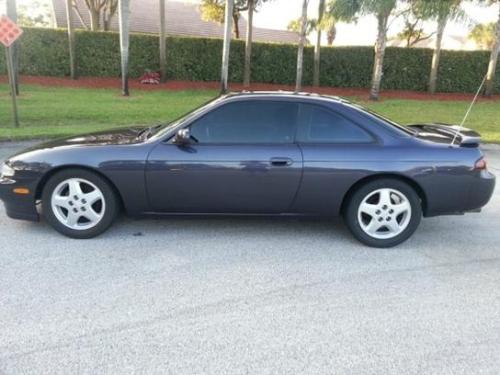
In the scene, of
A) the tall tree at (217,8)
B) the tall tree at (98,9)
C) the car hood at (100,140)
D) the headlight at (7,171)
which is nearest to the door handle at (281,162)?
the car hood at (100,140)

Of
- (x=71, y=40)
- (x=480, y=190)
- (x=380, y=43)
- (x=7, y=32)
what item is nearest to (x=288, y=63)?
(x=380, y=43)

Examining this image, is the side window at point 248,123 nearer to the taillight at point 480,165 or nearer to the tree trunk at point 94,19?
the taillight at point 480,165

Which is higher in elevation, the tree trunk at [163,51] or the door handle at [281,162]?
the tree trunk at [163,51]

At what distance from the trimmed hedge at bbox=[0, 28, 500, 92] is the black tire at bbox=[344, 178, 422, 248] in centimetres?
Answer: 1875

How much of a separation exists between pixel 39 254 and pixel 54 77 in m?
18.3

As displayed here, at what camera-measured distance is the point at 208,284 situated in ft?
10.7

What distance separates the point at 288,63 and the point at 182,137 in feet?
63.9

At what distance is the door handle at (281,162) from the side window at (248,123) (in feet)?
0.61

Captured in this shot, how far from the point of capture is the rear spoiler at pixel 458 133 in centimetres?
401

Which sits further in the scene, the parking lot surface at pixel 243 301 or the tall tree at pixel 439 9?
the tall tree at pixel 439 9

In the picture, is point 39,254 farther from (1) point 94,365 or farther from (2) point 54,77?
(2) point 54,77

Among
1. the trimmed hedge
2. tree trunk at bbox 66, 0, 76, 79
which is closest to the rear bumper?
tree trunk at bbox 66, 0, 76, 79

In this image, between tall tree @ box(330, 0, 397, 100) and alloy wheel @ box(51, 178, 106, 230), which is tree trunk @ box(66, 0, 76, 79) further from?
alloy wheel @ box(51, 178, 106, 230)

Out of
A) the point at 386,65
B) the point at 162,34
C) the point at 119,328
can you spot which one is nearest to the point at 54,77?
the point at 162,34
